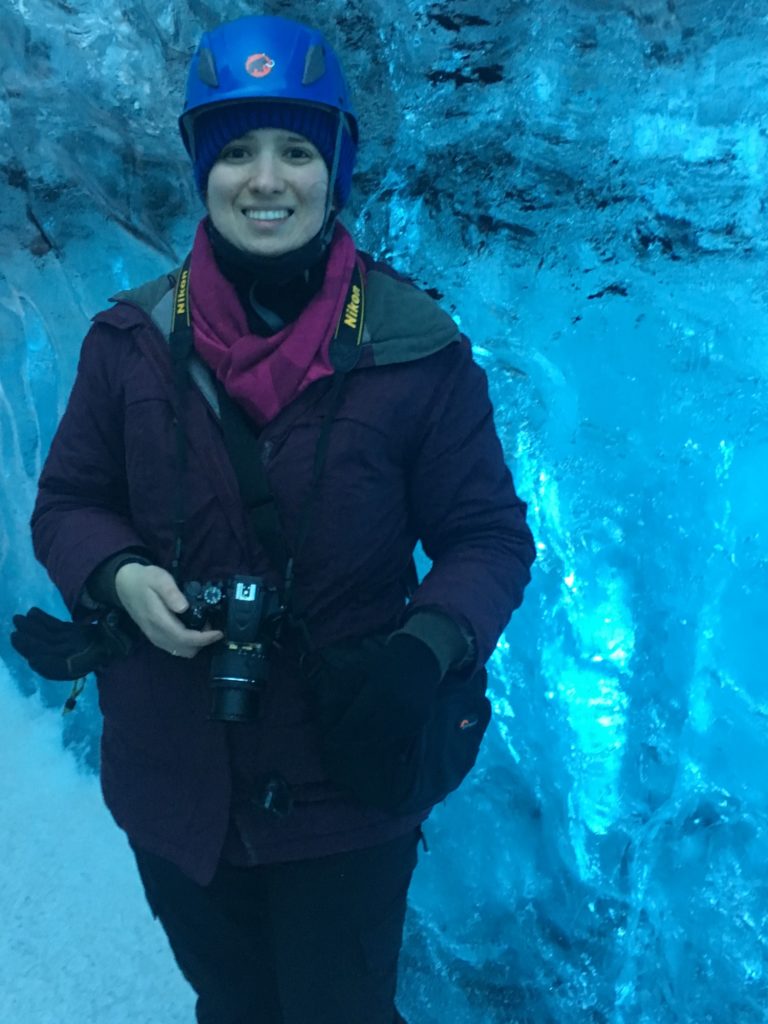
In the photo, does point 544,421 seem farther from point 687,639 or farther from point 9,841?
point 9,841

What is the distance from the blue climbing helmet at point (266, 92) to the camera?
1315 mm

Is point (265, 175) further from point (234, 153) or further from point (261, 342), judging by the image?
point (261, 342)

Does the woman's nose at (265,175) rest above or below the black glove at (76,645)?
above

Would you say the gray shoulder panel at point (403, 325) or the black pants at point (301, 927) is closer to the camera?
the gray shoulder panel at point (403, 325)

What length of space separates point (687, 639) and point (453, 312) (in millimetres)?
982

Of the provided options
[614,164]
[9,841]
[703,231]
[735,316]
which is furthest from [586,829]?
[9,841]

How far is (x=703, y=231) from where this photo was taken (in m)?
1.96

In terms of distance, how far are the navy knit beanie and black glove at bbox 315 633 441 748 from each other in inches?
28.8

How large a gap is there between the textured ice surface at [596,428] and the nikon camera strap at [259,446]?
0.98 metres

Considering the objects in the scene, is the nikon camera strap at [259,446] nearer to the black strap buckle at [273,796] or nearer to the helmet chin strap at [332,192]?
the helmet chin strap at [332,192]

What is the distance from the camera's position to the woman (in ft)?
4.16

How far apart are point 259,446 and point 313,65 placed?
0.59 meters

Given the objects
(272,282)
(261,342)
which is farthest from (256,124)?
(261,342)

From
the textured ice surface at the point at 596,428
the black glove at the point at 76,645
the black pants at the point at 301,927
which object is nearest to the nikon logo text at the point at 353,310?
the black glove at the point at 76,645
